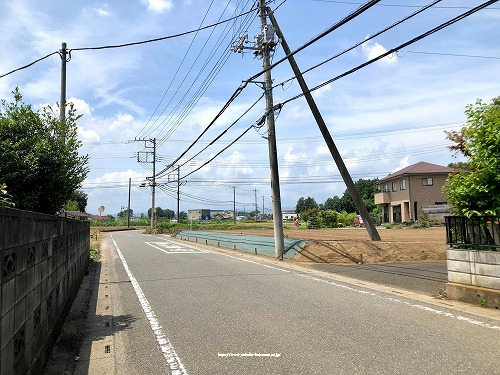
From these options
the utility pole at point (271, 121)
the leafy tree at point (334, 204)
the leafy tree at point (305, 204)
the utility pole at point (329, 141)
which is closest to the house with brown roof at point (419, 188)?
the utility pole at point (329, 141)

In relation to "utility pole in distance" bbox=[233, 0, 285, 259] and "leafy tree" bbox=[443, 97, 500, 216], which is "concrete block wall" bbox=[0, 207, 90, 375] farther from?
"utility pole in distance" bbox=[233, 0, 285, 259]

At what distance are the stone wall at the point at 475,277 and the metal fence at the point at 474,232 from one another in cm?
22

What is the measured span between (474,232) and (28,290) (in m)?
7.84

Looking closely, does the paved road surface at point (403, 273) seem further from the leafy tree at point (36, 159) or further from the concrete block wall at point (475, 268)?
Answer: the leafy tree at point (36, 159)

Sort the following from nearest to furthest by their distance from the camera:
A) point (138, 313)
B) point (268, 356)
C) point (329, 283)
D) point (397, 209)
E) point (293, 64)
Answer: point (268, 356)
point (138, 313)
point (329, 283)
point (293, 64)
point (397, 209)

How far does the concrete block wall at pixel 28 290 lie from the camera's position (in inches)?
136

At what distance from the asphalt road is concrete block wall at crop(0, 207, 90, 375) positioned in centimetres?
100

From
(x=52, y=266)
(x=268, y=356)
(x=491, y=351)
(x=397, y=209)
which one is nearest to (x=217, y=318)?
(x=268, y=356)

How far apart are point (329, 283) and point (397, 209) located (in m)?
48.3

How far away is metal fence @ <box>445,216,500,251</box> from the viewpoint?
26.5ft

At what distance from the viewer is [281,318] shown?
7.14m

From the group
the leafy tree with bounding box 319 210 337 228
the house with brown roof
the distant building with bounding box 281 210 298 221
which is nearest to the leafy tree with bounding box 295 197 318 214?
the distant building with bounding box 281 210 298 221

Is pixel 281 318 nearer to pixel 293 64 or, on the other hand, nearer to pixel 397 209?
pixel 293 64

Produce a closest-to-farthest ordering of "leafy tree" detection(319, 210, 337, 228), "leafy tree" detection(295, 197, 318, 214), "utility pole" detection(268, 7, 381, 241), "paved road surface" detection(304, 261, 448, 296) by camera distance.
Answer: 1. "paved road surface" detection(304, 261, 448, 296)
2. "utility pole" detection(268, 7, 381, 241)
3. "leafy tree" detection(319, 210, 337, 228)
4. "leafy tree" detection(295, 197, 318, 214)
